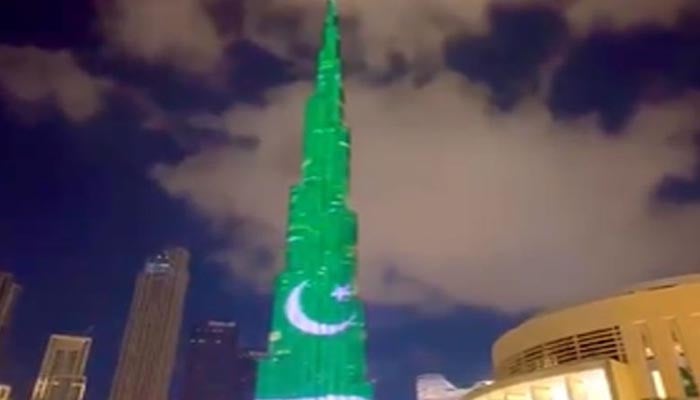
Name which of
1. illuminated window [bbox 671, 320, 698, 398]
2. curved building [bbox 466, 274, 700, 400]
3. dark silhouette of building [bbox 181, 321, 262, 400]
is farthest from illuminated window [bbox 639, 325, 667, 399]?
dark silhouette of building [bbox 181, 321, 262, 400]

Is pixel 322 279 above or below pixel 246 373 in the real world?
below

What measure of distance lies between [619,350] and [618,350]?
0.12ft

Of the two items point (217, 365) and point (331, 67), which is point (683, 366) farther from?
point (217, 365)

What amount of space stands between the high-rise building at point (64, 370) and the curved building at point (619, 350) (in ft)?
289

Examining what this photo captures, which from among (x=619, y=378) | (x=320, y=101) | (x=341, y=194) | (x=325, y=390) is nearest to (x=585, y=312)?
(x=619, y=378)

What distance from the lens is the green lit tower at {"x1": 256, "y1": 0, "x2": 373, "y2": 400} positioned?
196 ft

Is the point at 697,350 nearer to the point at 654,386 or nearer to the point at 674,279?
the point at 654,386

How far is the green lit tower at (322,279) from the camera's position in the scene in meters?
59.7

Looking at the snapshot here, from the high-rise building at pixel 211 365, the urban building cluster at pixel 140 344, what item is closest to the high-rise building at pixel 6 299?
the urban building cluster at pixel 140 344

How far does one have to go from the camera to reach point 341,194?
6619 centimetres

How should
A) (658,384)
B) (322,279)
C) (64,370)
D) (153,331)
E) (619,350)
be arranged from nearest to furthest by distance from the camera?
1. (658,384)
2. (619,350)
3. (322,279)
4. (64,370)
5. (153,331)

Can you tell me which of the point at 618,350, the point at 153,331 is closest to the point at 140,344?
the point at 153,331

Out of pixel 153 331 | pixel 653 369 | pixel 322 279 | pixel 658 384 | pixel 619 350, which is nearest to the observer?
pixel 658 384

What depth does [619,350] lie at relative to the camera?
1948 cm
